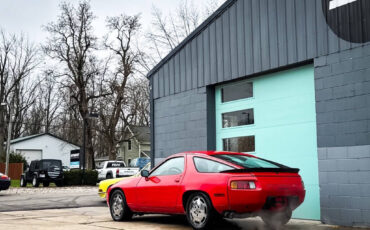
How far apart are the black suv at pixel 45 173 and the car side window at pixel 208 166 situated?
2165cm

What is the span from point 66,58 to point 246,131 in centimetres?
3587

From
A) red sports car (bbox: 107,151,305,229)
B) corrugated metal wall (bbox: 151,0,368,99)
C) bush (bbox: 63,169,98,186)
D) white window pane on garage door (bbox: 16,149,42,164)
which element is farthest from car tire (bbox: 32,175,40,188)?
white window pane on garage door (bbox: 16,149,42,164)

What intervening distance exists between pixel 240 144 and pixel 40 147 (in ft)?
148

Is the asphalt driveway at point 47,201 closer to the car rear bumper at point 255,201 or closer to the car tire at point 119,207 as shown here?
the car tire at point 119,207

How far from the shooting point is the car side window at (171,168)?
8.55 meters

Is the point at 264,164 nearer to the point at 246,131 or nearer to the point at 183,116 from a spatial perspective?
the point at 246,131

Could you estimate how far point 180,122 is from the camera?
12.9 meters

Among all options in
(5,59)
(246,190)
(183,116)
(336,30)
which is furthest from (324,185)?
(5,59)

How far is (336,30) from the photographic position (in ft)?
29.6

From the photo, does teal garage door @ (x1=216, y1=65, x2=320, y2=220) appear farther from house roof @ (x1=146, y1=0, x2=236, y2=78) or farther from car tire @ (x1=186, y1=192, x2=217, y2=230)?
car tire @ (x1=186, y1=192, x2=217, y2=230)

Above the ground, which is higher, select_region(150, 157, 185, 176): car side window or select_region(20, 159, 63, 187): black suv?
select_region(150, 157, 185, 176): car side window

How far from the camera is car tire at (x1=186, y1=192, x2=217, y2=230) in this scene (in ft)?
24.6

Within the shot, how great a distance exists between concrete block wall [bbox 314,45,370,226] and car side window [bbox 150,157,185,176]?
2795mm

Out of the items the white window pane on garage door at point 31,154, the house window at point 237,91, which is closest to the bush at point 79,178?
the house window at point 237,91
